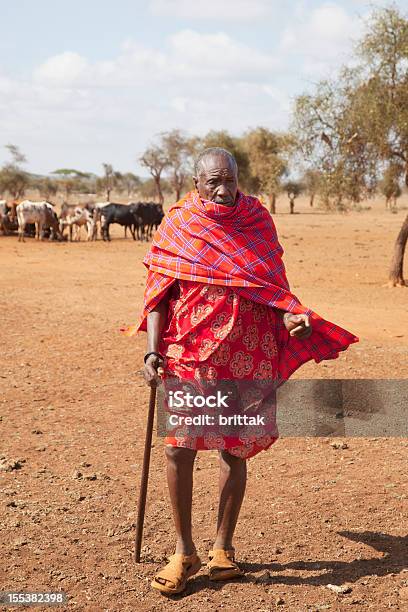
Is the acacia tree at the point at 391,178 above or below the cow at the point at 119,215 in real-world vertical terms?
above

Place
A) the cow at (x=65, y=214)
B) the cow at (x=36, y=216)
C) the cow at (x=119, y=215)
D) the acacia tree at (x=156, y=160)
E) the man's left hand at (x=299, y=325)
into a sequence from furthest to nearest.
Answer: the acacia tree at (x=156, y=160) → the cow at (x=119, y=215) → the cow at (x=65, y=214) → the cow at (x=36, y=216) → the man's left hand at (x=299, y=325)

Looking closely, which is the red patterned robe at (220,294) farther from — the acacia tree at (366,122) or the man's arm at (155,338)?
the acacia tree at (366,122)

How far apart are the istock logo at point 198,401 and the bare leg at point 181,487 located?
18 cm

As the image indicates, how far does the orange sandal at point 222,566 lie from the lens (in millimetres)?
3371

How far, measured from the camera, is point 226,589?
3361 mm

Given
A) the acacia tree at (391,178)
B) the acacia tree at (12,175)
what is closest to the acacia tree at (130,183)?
the acacia tree at (12,175)

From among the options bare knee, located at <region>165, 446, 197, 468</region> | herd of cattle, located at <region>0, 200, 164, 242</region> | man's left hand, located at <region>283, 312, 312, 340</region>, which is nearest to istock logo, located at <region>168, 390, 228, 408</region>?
bare knee, located at <region>165, 446, 197, 468</region>

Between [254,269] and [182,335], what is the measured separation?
391 mm

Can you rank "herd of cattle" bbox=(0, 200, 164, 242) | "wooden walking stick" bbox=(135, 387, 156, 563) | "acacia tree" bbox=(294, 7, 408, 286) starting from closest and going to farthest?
"wooden walking stick" bbox=(135, 387, 156, 563) → "acacia tree" bbox=(294, 7, 408, 286) → "herd of cattle" bbox=(0, 200, 164, 242)

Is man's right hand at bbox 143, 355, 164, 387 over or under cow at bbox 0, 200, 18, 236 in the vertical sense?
under

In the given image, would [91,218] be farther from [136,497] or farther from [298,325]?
[298,325]

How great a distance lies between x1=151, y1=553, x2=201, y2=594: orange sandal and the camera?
328 centimetres

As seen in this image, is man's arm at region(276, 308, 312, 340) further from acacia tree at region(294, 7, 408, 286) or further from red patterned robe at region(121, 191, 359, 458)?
acacia tree at region(294, 7, 408, 286)

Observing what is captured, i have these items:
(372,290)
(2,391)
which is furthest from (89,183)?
(2,391)
